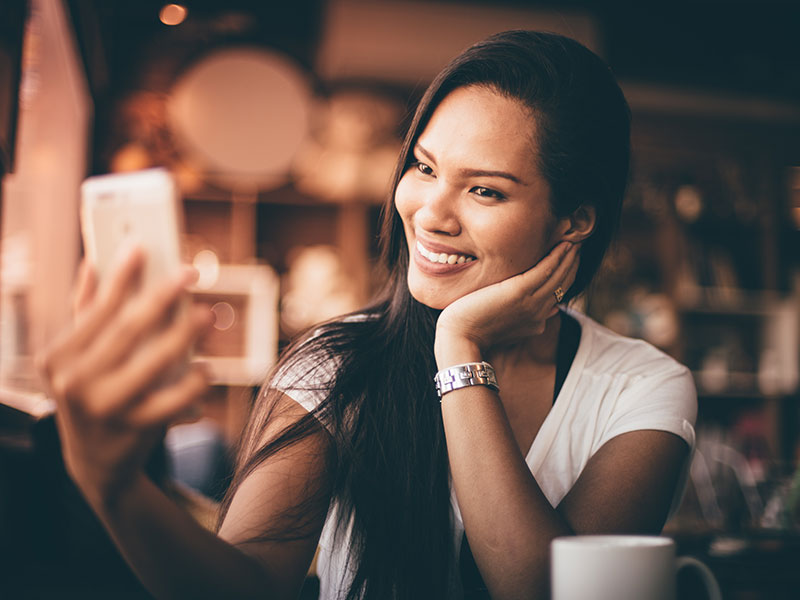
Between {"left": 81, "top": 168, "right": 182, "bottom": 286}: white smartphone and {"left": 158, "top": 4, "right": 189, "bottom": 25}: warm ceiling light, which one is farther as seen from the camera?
{"left": 158, "top": 4, "right": 189, "bottom": 25}: warm ceiling light

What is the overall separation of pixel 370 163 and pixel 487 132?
3443mm

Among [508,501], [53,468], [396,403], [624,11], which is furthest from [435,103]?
[624,11]

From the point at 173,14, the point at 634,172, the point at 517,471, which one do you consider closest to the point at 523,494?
the point at 517,471

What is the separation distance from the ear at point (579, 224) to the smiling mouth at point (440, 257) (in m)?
0.21

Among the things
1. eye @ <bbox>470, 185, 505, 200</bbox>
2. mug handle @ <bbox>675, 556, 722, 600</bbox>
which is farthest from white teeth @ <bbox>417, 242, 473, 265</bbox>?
mug handle @ <bbox>675, 556, 722, 600</bbox>

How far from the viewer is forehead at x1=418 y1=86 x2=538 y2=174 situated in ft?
3.83

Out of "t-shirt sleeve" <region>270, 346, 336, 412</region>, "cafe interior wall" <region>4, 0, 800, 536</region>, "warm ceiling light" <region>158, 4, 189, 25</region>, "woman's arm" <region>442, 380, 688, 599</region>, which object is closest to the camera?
"woman's arm" <region>442, 380, 688, 599</region>

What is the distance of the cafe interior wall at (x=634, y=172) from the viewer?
4.52m

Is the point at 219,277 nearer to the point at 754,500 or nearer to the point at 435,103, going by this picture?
the point at 754,500

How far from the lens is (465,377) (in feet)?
3.39

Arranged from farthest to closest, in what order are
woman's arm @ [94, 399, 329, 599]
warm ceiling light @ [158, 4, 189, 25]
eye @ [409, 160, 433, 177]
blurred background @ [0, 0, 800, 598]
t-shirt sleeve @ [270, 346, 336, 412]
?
1. warm ceiling light @ [158, 4, 189, 25]
2. blurred background @ [0, 0, 800, 598]
3. eye @ [409, 160, 433, 177]
4. t-shirt sleeve @ [270, 346, 336, 412]
5. woman's arm @ [94, 399, 329, 599]

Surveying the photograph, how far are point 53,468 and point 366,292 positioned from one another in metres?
3.20

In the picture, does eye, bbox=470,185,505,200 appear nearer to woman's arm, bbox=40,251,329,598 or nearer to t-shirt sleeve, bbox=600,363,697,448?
t-shirt sleeve, bbox=600,363,697,448

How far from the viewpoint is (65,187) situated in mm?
3955
